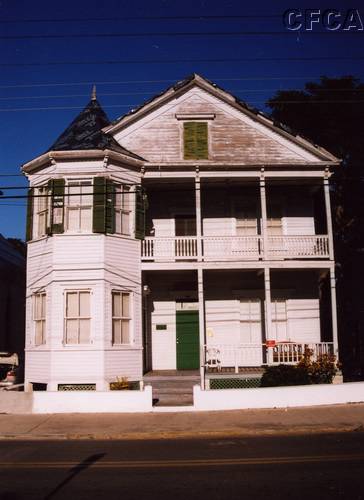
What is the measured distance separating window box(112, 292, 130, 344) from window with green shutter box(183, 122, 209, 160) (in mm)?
5321

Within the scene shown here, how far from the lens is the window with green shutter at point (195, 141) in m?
18.6

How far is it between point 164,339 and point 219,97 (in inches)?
349

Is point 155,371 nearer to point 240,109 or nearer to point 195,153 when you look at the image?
point 195,153

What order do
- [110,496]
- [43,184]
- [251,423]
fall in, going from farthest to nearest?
[43,184] → [251,423] → [110,496]

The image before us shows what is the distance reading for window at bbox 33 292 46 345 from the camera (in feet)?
55.1

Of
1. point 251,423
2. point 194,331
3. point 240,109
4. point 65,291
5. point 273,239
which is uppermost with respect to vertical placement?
point 240,109

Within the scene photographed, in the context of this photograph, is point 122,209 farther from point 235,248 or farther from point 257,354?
point 257,354

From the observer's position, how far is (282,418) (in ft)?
42.1

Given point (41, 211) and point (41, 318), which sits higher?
point (41, 211)

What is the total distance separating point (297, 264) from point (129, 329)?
5770mm

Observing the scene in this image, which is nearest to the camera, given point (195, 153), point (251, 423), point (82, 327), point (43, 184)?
point (251, 423)

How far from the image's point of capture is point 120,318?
1669 cm

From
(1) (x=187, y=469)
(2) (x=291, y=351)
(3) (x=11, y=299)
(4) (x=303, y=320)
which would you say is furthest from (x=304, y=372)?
(3) (x=11, y=299)

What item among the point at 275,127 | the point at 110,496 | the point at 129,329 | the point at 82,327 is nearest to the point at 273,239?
the point at 275,127
